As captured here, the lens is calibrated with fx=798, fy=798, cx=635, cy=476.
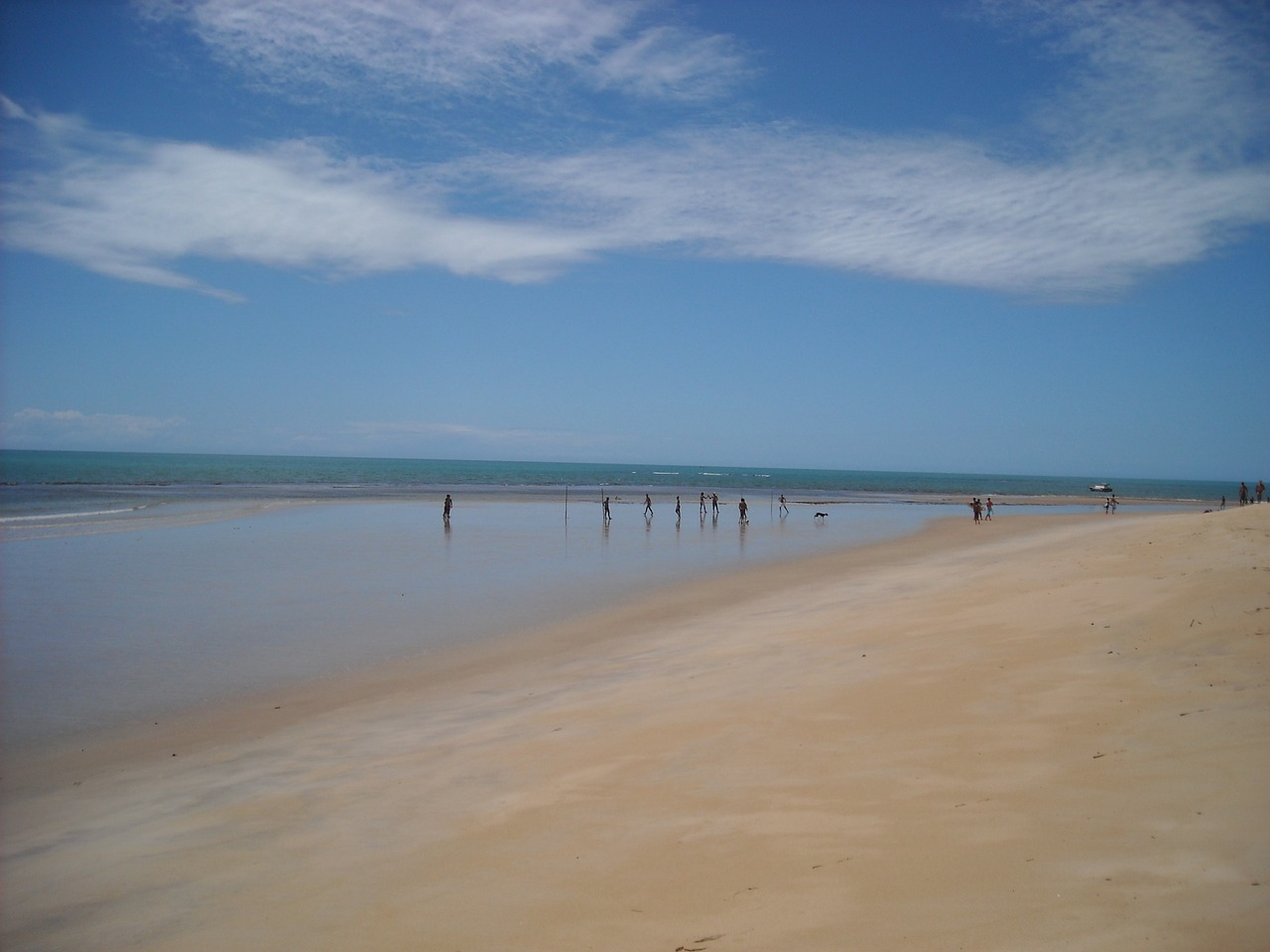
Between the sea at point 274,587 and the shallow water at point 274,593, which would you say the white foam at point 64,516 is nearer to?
the sea at point 274,587

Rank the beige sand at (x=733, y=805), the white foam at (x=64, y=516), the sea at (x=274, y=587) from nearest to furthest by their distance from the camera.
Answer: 1. the beige sand at (x=733, y=805)
2. the sea at (x=274, y=587)
3. the white foam at (x=64, y=516)

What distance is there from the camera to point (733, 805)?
587cm

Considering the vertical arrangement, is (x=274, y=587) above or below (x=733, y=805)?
below

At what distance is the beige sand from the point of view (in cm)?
433

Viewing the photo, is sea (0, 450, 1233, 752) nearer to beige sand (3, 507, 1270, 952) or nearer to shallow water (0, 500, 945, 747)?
shallow water (0, 500, 945, 747)

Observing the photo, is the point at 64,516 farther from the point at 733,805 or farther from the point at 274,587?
the point at 733,805

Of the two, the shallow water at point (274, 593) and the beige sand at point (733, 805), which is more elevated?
the beige sand at point (733, 805)

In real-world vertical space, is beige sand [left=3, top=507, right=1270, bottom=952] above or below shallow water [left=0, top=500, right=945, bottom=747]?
above

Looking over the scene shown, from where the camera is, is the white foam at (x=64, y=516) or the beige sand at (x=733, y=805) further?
the white foam at (x=64, y=516)

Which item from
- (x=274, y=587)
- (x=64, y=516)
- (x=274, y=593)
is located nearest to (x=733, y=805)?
(x=274, y=593)

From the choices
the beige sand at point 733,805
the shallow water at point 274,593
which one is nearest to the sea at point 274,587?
the shallow water at point 274,593

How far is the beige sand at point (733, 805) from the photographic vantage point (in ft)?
14.2

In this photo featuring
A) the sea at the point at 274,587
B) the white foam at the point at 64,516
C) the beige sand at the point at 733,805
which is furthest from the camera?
the white foam at the point at 64,516

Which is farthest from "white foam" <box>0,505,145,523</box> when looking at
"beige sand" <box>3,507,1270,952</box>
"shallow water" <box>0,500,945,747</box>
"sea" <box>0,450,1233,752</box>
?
"beige sand" <box>3,507,1270,952</box>
